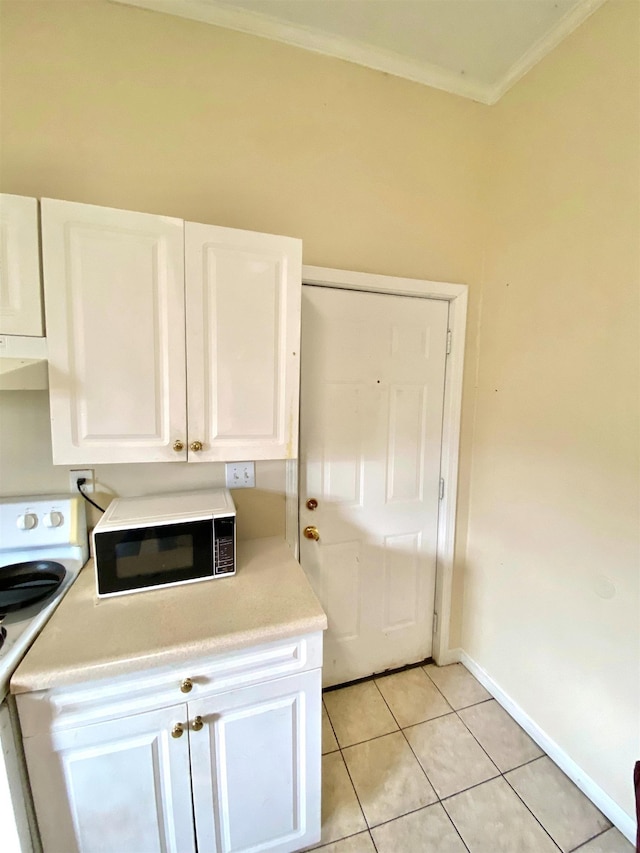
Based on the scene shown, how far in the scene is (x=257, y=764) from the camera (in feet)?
3.40

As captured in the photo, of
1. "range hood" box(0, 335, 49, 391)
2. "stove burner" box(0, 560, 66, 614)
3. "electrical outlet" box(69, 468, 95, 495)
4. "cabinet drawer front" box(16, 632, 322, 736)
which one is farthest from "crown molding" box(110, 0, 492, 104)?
"cabinet drawer front" box(16, 632, 322, 736)

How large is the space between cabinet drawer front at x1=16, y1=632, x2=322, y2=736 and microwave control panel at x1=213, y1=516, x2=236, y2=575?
299mm

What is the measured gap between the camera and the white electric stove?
0.81 meters

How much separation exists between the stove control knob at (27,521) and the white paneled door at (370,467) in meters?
1.02

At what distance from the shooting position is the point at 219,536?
3.92 feet

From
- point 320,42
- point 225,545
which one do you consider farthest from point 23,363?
point 320,42

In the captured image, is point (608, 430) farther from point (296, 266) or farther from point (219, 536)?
point (219, 536)

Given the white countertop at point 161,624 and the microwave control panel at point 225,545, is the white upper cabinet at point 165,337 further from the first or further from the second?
the white countertop at point 161,624

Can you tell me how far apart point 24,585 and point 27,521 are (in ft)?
0.69

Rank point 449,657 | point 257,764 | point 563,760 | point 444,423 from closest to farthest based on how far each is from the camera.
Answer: point 257,764 → point 563,760 → point 444,423 → point 449,657

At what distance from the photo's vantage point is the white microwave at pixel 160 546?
42.8 inches

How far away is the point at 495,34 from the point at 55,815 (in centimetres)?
301

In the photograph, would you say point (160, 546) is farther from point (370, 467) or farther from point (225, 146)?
point (225, 146)

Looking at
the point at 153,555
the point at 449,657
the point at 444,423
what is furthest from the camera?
the point at 449,657
